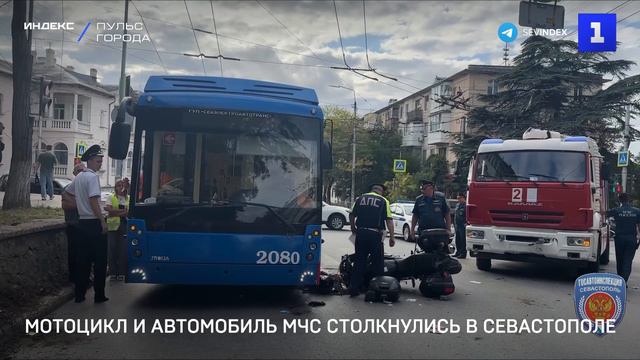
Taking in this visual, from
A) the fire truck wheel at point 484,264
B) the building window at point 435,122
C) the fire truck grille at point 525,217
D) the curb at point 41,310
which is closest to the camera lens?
the curb at point 41,310

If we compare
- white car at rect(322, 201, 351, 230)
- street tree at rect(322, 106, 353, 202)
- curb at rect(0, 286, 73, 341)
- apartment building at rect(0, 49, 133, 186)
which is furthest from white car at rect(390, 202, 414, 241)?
street tree at rect(322, 106, 353, 202)

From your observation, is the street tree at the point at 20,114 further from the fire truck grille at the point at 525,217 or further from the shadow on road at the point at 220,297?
the fire truck grille at the point at 525,217

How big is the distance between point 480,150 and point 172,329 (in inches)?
312

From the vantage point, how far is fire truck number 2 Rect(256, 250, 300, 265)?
7285 millimetres

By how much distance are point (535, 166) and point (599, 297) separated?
5504 mm

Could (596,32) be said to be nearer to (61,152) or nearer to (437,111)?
(61,152)

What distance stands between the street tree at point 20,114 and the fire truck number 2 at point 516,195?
975 centimetres

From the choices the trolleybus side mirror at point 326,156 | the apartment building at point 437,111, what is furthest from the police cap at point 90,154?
the apartment building at point 437,111

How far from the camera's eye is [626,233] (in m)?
11.1

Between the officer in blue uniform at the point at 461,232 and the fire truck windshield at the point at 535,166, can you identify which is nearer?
the fire truck windshield at the point at 535,166

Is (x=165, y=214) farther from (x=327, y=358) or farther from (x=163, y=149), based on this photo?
(x=327, y=358)

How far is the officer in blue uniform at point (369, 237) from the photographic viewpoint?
869 cm

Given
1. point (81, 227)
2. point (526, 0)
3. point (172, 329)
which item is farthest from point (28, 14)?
point (526, 0)

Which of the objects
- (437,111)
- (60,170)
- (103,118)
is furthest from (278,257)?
(437,111)
